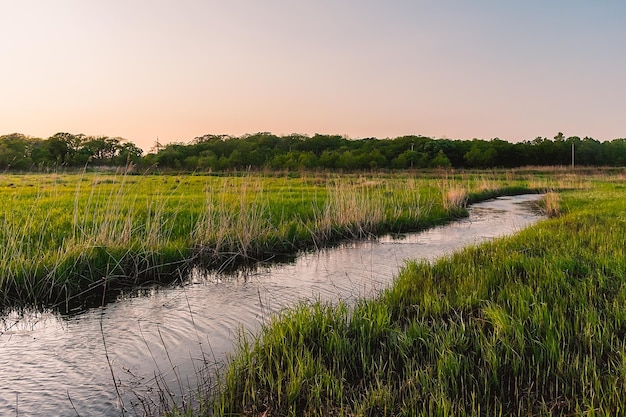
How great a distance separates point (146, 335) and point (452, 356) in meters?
3.56

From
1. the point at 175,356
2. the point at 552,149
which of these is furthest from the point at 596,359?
the point at 552,149

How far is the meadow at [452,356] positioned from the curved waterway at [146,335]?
730mm

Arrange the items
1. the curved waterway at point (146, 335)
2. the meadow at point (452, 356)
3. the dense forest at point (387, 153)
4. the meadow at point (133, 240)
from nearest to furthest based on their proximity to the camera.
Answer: the meadow at point (452, 356) → the curved waterway at point (146, 335) → the meadow at point (133, 240) → the dense forest at point (387, 153)

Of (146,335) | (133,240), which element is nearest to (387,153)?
(133,240)

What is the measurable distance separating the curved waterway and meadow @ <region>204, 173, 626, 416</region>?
730mm

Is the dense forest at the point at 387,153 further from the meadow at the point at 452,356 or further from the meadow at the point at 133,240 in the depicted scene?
the meadow at the point at 452,356

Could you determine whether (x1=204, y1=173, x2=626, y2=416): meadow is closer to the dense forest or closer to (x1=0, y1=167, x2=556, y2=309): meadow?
(x1=0, y1=167, x2=556, y2=309): meadow

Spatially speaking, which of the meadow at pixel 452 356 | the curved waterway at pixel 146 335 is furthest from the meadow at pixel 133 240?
the meadow at pixel 452 356

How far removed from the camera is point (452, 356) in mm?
3455

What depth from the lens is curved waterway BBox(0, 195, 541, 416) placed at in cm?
381

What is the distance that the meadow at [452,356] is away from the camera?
3.00 metres

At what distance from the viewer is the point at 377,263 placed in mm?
8953

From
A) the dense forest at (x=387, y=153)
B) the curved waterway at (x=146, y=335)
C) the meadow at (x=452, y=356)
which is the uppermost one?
the dense forest at (x=387, y=153)

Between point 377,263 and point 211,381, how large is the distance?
219 inches
